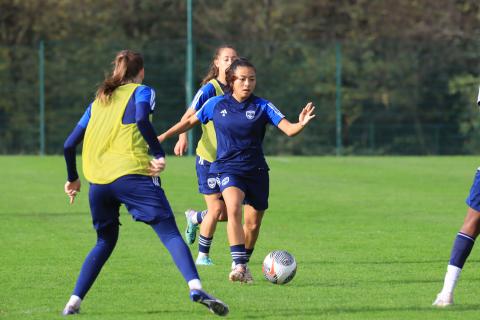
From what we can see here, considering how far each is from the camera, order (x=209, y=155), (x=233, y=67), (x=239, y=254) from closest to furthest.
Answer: (x=239, y=254)
(x=233, y=67)
(x=209, y=155)

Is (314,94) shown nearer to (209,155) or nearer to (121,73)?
(209,155)

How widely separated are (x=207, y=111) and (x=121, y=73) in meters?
1.91

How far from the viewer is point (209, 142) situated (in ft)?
33.7

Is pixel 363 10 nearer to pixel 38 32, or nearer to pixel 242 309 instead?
pixel 38 32

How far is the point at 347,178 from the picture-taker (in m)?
22.4

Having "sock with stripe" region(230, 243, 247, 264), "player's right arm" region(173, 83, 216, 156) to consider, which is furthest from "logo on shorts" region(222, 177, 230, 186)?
"player's right arm" region(173, 83, 216, 156)

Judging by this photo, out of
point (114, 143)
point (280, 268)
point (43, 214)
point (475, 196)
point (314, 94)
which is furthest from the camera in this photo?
point (314, 94)

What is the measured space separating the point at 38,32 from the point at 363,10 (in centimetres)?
1185

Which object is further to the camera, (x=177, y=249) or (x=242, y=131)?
(x=242, y=131)

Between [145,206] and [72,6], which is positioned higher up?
[145,206]

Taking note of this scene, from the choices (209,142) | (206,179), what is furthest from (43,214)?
(206,179)

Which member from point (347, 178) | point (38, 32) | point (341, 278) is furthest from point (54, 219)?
point (38, 32)

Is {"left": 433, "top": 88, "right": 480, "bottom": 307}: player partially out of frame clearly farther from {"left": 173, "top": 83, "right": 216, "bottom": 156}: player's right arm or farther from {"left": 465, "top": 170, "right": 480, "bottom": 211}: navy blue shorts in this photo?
{"left": 173, "top": 83, "right": 216, "bottom": 156}: player's right arm

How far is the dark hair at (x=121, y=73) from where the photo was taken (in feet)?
24.5
